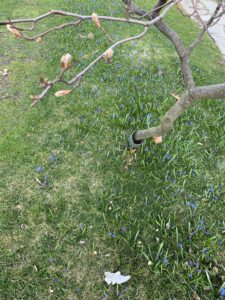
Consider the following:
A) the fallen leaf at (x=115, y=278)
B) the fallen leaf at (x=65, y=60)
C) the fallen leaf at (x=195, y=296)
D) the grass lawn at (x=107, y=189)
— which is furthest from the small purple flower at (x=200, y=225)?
the fallen leaf at (x=65, y=60)

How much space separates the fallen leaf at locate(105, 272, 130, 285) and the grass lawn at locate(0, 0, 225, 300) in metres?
0.05

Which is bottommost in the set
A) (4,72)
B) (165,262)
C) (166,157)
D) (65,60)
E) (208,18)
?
(165,262)

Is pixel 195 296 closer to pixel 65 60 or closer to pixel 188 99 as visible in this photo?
pixel 188 99

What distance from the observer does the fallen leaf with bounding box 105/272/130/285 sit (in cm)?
252

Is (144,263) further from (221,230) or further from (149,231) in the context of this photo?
(221,230)

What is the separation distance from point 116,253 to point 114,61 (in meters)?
3.28

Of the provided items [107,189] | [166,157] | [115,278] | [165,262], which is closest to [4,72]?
[107,189]

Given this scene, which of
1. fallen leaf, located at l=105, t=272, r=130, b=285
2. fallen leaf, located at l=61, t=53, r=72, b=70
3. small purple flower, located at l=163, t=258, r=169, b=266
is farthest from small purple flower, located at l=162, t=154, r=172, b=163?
fallen leaf, located at l=61, t=53, r=72, b=70

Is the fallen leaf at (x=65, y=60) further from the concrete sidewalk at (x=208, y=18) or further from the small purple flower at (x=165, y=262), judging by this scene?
the concrete sidewalk at (x=208, y=18)

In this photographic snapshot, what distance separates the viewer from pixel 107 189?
3.21 metres

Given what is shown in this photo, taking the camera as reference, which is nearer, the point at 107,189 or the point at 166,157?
the point at 107,189

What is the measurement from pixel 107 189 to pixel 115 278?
3.08 feet

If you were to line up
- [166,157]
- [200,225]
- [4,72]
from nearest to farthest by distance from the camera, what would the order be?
[200,225], [166,157], [4,72]

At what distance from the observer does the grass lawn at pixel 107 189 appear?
8.46 ft
